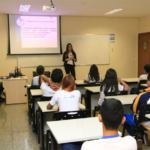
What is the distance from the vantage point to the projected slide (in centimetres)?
747

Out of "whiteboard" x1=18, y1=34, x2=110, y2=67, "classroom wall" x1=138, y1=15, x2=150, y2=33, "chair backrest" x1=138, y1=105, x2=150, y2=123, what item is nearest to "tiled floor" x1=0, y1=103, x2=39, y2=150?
"chair backrest" x1=138, y1=105, x2=150, y2=123

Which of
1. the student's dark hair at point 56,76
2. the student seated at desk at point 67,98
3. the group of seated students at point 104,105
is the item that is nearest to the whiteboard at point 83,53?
the group of seated students at point 104,105

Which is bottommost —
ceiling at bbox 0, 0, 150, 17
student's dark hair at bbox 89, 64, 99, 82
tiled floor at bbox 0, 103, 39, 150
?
tiled floor at bbox 0, 103, 39, 150

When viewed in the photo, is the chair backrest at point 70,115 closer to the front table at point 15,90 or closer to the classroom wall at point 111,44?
the front table at point 15,90

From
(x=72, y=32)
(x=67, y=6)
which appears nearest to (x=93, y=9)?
(x=67, y=6)

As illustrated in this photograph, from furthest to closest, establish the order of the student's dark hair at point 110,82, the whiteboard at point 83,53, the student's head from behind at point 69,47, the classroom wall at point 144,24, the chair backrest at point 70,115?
the classroom wall at point 144,24, the whiteboard at point 83,53, the student's head from behind at point 69,47, the student's dark hair at point 110,82, the chair backrest at point 70,115

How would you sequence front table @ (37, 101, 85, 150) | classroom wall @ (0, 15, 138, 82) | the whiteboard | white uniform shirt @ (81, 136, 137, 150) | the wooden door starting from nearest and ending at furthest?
white uniform shirt @ (81, 136, 137, 150), front table @ (37, 101, 85, 150), classroom wall @ (0, 15, 138, 82), the whiteboard, the wooden door

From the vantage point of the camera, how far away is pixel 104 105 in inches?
54.2

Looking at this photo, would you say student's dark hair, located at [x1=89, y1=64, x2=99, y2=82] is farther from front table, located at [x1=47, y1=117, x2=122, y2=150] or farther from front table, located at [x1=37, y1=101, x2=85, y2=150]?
front table, located at [x1=47, y1=117, x2=122, y2=150]

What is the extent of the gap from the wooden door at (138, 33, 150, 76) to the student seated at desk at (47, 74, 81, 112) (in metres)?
6.42

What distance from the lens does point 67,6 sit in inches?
246

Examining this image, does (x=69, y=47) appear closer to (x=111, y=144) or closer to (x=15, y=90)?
(x=15, y=90)

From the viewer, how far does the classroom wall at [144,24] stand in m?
8.18

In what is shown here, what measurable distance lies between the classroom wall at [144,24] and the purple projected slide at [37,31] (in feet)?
11.5
